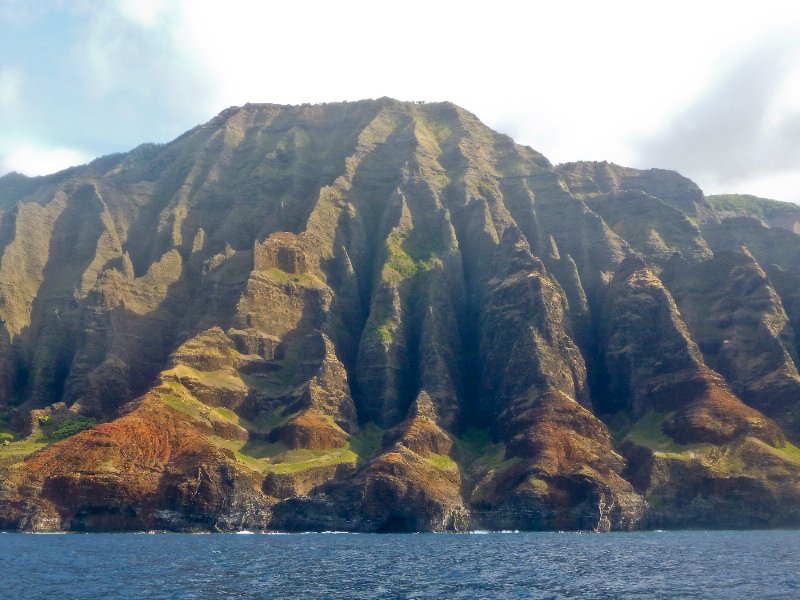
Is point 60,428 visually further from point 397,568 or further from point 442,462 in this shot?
point 397,568

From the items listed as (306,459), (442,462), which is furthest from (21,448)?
(442,462)

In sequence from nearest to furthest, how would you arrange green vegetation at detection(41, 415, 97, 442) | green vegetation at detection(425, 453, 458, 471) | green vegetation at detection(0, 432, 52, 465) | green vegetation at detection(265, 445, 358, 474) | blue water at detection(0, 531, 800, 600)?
blue water at detection(0, 531, 800, 600) → green vegetation at detection(0, 432, 52, 465) → green vegetation at detection(265, 445, 358, 474) → green vegetation at detection(425, 453, 458, 471) → green vegetation at detection(41, 415, 97, 442)

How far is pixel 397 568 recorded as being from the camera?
307 ft

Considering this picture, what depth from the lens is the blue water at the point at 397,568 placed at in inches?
2931

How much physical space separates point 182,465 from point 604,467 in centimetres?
8918

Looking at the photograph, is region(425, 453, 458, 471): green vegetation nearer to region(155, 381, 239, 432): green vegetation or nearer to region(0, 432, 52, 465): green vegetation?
region(155, 381, 239, 432): green vegetation

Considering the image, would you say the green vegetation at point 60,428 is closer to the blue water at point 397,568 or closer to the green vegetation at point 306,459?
the green vegetation at point 306,459

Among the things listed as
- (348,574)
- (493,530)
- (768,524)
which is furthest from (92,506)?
(768,524)

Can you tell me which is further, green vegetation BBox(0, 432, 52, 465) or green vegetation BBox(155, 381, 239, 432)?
green vegetation BBox(155, 381, 239, 432)

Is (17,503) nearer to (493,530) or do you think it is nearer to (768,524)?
(493,530)

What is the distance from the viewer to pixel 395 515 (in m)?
171

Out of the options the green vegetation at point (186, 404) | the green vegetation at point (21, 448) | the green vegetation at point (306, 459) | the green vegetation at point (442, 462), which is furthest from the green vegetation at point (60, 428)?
the green vegetation at point (442, 462)

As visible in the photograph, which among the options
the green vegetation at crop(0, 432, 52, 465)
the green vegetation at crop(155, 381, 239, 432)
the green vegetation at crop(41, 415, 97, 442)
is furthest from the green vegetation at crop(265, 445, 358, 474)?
the green vegetation at crop(0, 432, 52, 465)

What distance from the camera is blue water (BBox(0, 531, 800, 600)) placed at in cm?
7444
